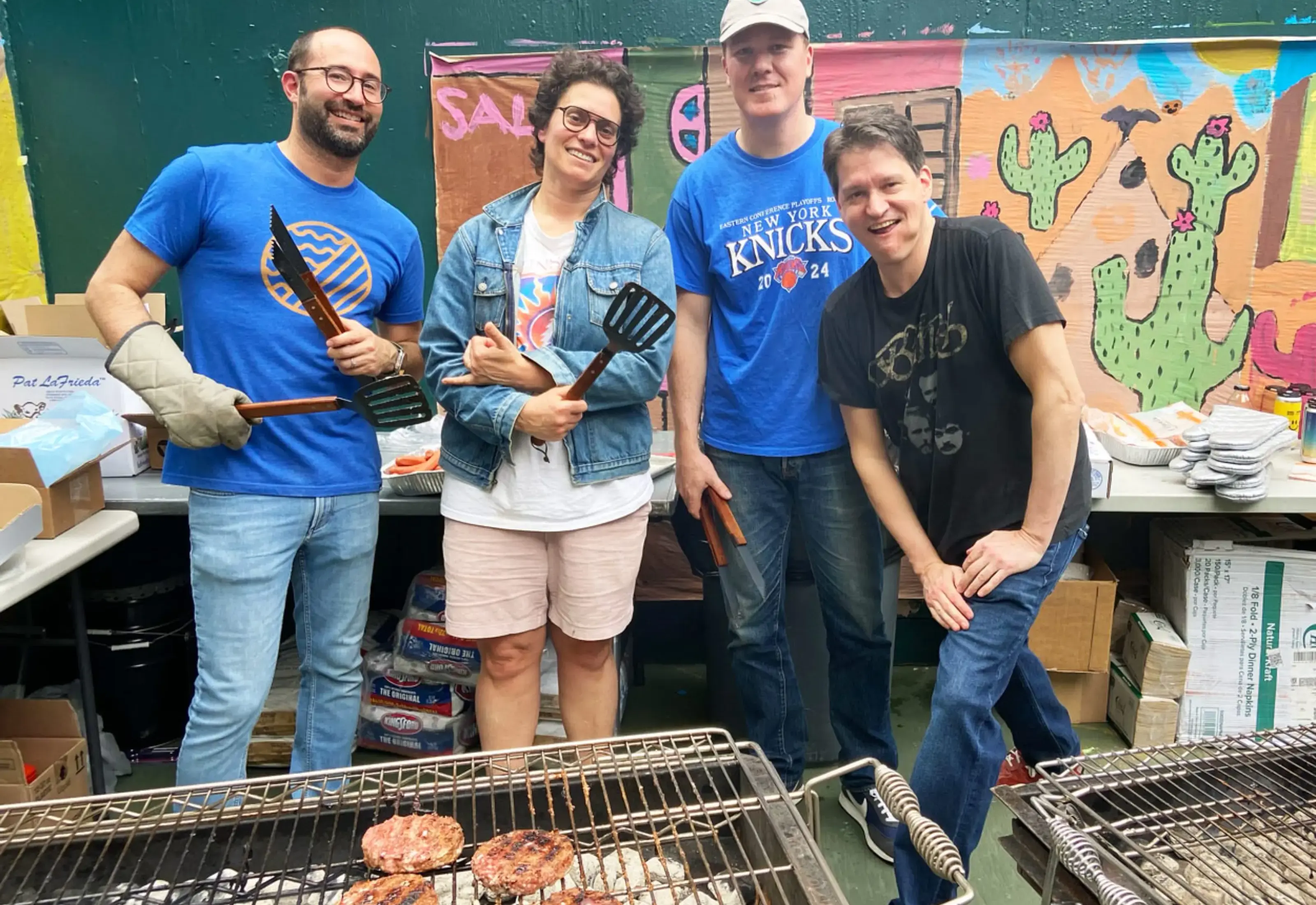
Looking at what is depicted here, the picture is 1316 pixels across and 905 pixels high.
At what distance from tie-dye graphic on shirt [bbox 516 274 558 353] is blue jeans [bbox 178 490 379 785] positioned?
1.88 feet

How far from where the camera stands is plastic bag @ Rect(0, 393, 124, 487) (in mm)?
2195

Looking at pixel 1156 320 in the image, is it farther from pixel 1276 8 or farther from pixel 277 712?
pixel 277 712

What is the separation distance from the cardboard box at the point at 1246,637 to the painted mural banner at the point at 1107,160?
801mm

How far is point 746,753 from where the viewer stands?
1463 millimetres

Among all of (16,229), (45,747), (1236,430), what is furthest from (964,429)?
(16,229)

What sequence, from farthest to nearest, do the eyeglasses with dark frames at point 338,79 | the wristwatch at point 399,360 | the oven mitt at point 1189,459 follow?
the oven mitt at point 1189,459
the wristwatch at point 399,360
the eyeglasses with dark frames at point 338,79

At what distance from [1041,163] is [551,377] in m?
2.36

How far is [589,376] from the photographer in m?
1.81

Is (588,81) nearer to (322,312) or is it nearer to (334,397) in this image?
(322,312)

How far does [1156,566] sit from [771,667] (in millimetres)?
1784

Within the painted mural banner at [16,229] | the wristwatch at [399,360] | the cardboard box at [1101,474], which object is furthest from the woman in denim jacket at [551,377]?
the painted mural banner at [16,229]

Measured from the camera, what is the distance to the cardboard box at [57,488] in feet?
7.04

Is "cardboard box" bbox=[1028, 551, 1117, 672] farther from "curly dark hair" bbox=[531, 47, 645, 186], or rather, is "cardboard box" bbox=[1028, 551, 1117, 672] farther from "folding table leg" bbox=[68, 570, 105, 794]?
"folding table leg" bbox=[68, 570, 105, 794]

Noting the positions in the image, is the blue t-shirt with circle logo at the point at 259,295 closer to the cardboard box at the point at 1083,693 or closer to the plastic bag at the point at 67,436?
the plastic bag at the point at 67,436
